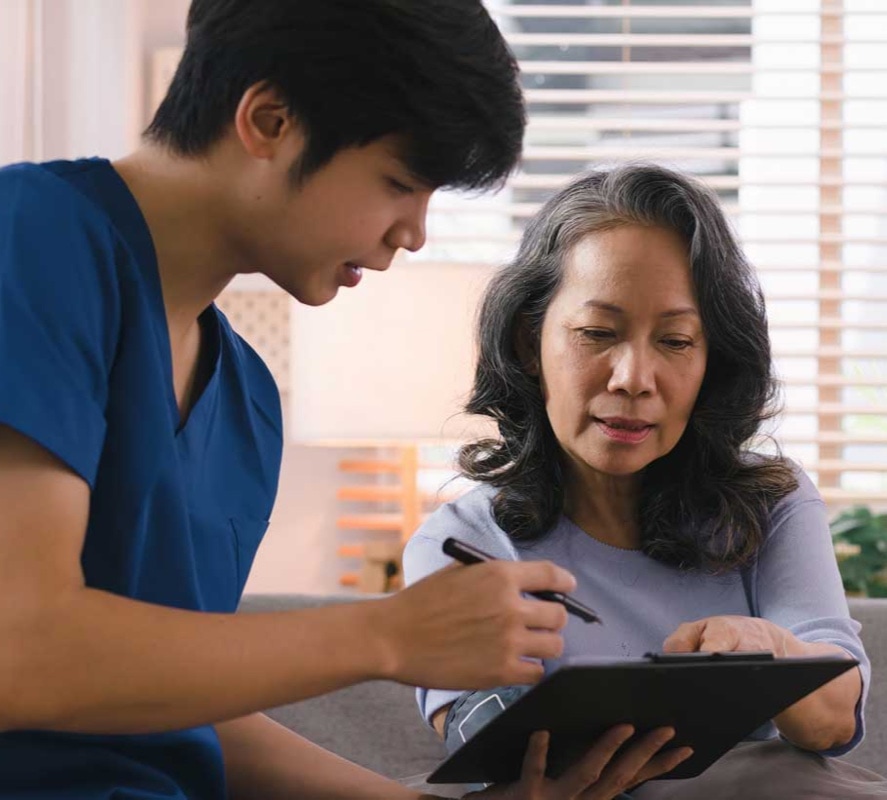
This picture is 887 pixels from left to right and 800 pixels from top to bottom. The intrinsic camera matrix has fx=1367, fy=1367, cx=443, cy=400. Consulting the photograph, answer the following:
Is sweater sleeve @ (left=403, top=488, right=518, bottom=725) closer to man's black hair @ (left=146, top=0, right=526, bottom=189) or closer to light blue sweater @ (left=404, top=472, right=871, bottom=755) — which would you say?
light blue sweater @ (left=404, top=472, right=871, bottom=755)

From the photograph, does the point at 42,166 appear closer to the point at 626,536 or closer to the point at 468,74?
the point at 468,74

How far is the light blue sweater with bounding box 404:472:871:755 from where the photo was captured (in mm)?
1552

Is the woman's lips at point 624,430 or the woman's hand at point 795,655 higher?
the woman's lips at point 624,430

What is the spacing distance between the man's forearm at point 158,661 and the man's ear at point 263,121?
0.35 m

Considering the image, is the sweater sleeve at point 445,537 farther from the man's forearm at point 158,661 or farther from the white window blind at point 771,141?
the white window blind at point 771,141

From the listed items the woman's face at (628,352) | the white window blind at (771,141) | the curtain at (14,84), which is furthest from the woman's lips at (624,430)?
the white window blind at (771,141)

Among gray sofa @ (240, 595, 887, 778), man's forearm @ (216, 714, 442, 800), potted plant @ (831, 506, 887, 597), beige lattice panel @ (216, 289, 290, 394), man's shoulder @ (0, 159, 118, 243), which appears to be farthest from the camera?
beige lattice panel @ (216, 289, 290, 394)

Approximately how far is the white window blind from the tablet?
2.55 meters

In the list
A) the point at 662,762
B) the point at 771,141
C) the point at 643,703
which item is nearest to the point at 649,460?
the point at 662,762

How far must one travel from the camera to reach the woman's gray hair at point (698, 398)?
163 cm

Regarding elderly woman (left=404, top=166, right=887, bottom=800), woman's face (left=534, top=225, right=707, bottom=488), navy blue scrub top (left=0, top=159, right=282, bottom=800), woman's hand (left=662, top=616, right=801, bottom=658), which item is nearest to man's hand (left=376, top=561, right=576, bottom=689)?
navy blue scrub top (left=0, top=159, right=282, bottom=800)

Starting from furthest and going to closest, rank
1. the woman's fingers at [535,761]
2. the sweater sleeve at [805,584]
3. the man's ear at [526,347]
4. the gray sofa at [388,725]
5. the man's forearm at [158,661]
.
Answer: the gray sofa at [388,725] < the man's ear at [526,347] < the sweater sleeve at [805,584] < the woman's fingers at [535,761] < the man's forearm at [158,661]

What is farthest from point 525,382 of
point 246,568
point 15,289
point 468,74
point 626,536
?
point 15,289

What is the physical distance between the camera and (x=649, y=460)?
161 centimetres
